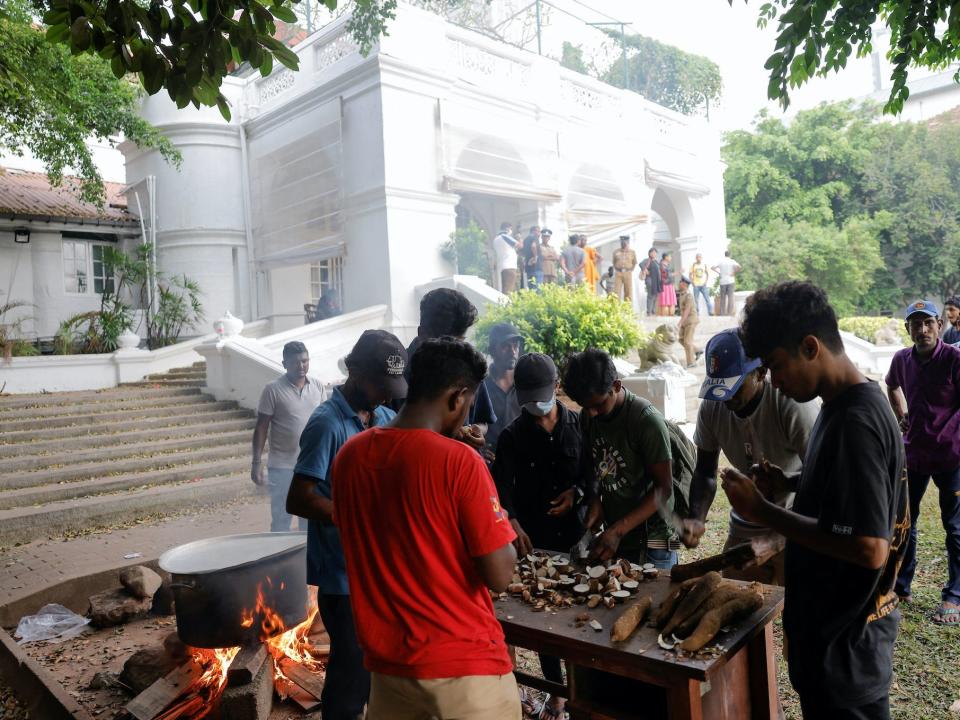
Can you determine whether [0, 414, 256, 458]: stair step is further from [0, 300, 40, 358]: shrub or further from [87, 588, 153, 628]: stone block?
[87, 588, 153, 628]: stone block

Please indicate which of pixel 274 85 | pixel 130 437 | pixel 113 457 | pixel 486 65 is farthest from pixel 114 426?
pixel 486 65

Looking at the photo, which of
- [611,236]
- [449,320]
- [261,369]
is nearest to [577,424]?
[449,320]

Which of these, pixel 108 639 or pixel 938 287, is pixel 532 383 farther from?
pixel 938 287

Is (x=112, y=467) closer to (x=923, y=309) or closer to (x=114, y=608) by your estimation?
(x=114, y=608)

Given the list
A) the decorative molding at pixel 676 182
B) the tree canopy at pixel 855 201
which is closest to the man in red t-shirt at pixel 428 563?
the decorative molding at pixel 676 182

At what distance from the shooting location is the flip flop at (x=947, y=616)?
4.22 metres

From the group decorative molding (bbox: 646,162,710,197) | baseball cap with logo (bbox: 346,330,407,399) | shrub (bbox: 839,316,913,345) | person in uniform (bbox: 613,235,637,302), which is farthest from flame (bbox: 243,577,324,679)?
shrub (bbox: 839,316,913,345)

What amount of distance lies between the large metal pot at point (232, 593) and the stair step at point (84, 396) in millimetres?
8783

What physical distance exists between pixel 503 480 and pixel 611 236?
55.4ft

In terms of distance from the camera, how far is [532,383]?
3422 mm

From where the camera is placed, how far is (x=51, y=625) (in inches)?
188

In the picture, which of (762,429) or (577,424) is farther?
(577,424)

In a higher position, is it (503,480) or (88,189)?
(88,189)

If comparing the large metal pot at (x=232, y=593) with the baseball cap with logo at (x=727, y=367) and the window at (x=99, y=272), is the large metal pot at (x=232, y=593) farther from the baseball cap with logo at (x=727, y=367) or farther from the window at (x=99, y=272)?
the window at (x=99, y=272)
